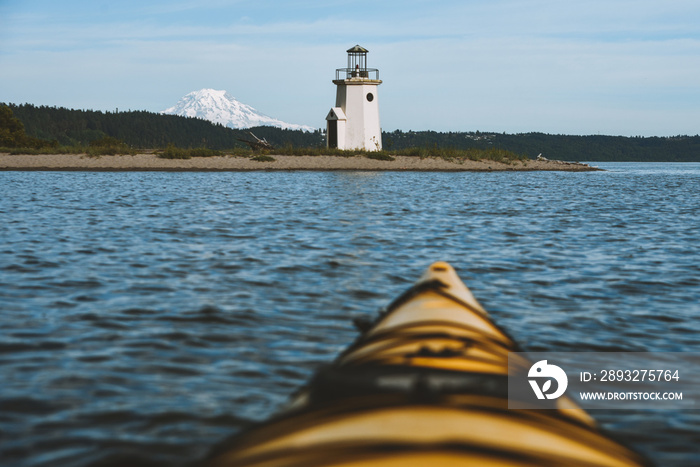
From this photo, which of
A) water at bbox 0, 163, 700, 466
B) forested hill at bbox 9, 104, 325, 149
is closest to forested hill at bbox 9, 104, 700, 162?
forested hill at bbox 9, 104, 325, 149

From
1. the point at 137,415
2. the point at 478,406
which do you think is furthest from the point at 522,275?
the point at 478,406

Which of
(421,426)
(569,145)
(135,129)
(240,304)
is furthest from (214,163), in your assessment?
(569,145)

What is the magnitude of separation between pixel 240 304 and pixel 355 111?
47335mm

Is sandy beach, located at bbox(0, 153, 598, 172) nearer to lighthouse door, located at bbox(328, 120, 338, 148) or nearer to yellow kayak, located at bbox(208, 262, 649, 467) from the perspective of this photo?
lighthouse door, located at bbox(328, 120, 338, 148)

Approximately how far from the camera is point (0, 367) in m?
5.68

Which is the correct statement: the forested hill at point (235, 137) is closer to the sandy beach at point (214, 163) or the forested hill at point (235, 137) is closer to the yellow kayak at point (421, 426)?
the sandy beach at point (214, 163)

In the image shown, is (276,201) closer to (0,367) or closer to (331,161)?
(0,367)

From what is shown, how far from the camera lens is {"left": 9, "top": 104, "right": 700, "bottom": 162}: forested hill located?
11331cm

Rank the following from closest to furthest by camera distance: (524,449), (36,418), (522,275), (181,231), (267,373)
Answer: (524,449), (36,418), (267,373), (522,275), (181,231)

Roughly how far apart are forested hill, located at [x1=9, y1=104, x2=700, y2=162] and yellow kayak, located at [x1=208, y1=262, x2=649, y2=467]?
55286 millimetres

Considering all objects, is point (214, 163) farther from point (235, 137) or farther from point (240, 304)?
point (235, 137)

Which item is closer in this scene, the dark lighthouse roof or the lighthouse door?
the dark lighthouse roof

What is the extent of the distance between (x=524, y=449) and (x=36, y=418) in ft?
11.7

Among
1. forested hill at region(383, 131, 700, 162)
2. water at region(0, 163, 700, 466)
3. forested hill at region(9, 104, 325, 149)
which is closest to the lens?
water at region(0, 163, 700, 466)
